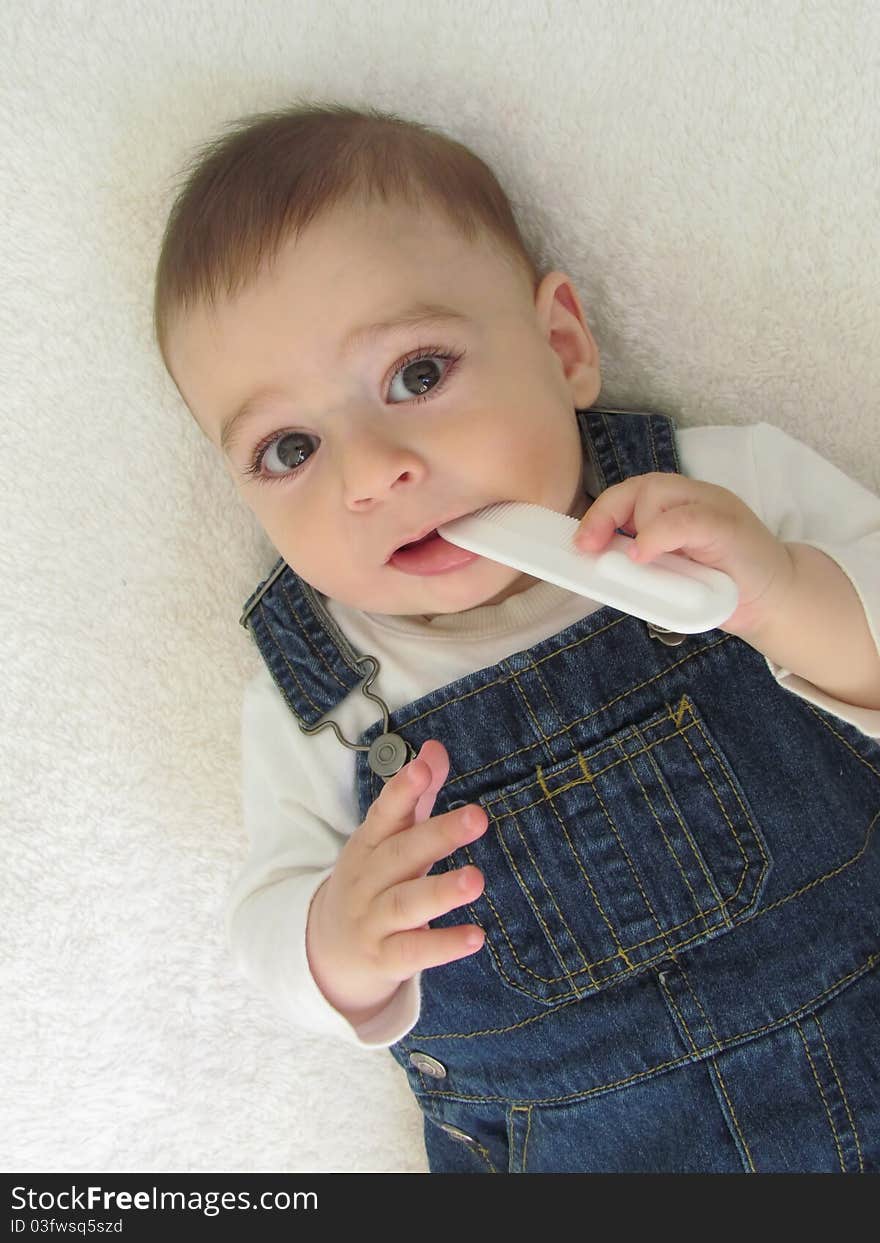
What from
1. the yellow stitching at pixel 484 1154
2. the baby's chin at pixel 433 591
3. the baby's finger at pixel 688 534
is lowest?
the yellow stitching at pixel 484 1154

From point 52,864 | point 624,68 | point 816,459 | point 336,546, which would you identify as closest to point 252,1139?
point 52,864

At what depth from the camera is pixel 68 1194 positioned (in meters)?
1.05

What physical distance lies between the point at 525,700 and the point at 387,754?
0.41ft

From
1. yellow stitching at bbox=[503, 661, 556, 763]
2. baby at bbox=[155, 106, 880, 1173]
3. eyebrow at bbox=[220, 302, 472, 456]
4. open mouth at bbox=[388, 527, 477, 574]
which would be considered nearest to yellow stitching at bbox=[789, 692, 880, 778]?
baby at bbox=[155, 106, 880, 1173]

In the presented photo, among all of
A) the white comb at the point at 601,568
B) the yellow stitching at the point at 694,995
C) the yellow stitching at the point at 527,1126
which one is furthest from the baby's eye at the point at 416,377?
the yellow stitching at the point at 527,1126

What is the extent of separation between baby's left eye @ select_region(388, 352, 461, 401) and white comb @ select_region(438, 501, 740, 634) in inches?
4.0

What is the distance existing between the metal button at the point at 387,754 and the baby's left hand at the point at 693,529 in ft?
0.89

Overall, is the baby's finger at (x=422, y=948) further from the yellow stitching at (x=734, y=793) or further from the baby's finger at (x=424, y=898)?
the yellow stitching at (x=734, y=793)

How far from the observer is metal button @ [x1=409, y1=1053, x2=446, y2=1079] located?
1005 millimetres

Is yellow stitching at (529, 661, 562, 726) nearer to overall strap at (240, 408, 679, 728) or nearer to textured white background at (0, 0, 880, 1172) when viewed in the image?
overall strap at (240, 408, 679, 728)

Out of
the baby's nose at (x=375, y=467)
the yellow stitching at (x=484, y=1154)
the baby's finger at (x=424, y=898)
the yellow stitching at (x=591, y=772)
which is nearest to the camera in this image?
the baby's finger at (x=424, y=898)

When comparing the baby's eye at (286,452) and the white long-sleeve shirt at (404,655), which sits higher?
the baby's eye at (286,452)

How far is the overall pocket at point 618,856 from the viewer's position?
0.90m

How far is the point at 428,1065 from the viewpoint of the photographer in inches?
39.9
